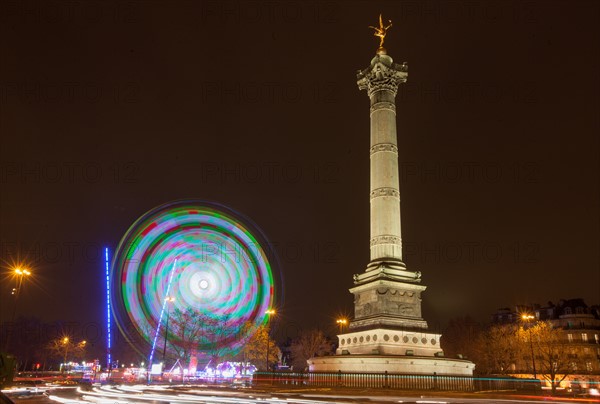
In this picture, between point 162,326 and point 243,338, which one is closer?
point 243,338

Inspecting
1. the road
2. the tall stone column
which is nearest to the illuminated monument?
the tall stone column

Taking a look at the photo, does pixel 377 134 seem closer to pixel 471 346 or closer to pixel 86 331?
pixel 471 346

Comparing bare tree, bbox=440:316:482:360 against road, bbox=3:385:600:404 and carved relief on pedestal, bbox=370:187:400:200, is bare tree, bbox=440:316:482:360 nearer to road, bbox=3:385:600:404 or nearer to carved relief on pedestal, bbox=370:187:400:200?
carved relief on pedestal, bbox=370:187:400:200

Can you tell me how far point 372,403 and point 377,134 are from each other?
2659 centimetres

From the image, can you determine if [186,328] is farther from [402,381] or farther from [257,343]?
[402,381]

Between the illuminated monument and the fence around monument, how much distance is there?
88.8 inches

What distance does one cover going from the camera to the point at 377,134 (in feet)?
131

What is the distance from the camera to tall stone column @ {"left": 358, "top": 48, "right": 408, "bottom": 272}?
36469mm

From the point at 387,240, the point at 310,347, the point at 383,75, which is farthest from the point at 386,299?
the point at 310,347

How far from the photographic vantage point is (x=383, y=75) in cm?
4147

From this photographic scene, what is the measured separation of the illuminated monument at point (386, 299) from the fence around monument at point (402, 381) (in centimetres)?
225

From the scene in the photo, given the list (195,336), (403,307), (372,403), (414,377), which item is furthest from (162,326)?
(372,403)

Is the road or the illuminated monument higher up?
the illuminated monument

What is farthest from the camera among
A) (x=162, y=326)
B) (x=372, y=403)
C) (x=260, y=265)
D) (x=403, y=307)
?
(x=162, y=326)
